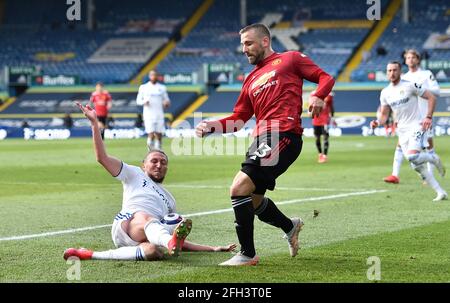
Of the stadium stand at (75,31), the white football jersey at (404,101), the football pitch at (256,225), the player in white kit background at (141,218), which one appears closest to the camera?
the football pitch at (256,225)

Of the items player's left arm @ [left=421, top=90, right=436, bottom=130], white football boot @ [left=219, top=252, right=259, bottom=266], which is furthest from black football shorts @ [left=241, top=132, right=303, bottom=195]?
player's left arm @ [left=421, top=90, right=436, bottom=130]

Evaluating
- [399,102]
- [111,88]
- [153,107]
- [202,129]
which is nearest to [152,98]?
[153,107]

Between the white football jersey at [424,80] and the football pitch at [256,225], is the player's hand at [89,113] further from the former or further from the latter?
the white football jersey at [424,80]

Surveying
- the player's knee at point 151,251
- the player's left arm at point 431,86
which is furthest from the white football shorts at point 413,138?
the player's knee at point 151,251

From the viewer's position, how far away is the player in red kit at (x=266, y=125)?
8320 millimetres

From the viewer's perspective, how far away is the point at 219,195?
15.5 m

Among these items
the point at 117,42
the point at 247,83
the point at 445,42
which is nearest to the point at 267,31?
the point at 247,83

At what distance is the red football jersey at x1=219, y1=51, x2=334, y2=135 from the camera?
8523 millimetres

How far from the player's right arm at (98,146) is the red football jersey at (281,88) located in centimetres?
134

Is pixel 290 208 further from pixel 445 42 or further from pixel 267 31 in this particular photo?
pixel 445 42

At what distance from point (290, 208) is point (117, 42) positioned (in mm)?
45313

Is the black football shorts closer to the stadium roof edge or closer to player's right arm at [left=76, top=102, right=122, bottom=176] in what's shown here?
player's right arm at [left=76, top=102, right=122, bottom=176]

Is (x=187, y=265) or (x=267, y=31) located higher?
(x=267, y=31)

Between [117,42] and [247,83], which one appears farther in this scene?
[117,42]
